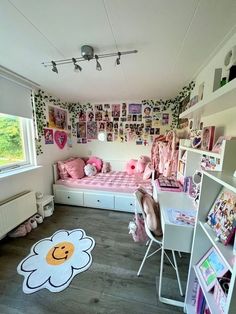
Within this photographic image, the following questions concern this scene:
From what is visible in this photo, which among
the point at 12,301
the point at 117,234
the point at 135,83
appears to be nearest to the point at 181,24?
the point at 135,83

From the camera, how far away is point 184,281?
152cm

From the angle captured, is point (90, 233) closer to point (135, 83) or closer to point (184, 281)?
point (184, 281)

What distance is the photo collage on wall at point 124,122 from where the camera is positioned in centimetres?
340

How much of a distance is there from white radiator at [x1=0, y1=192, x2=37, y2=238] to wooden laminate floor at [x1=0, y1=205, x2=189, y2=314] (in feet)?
0.79

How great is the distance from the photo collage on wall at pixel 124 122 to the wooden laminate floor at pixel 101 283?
211cm

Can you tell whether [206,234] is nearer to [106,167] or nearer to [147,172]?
[147,172]

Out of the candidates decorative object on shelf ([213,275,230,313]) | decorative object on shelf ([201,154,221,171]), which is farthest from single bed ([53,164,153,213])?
decorative object on shelf ([213,275,230,313])

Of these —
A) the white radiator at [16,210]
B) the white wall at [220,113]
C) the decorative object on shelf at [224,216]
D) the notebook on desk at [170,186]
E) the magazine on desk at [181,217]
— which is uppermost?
the white wall at [220,113]

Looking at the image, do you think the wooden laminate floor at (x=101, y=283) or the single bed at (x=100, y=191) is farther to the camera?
the single bed at (x=100, y=191)

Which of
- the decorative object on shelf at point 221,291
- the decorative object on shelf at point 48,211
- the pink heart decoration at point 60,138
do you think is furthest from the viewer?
the pink heart decoration at point 60,138

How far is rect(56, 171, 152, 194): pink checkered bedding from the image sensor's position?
9.21 feet

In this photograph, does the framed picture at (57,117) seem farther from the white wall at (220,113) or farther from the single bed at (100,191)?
the white wall at (220,113)

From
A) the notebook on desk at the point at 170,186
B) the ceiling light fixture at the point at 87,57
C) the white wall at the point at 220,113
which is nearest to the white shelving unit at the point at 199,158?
the notebook on desk at the point at 170,186

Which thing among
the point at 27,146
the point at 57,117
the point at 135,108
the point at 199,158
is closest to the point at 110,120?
the point at 135,108
